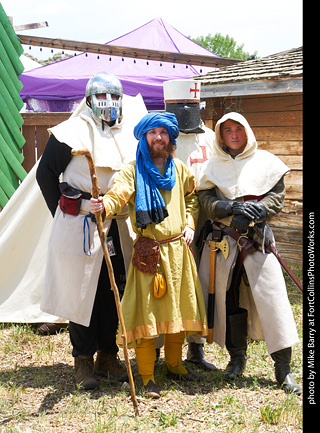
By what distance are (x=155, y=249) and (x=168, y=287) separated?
0.83ft

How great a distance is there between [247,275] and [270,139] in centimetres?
370

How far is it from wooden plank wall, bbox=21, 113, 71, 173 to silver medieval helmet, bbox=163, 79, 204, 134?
183cm

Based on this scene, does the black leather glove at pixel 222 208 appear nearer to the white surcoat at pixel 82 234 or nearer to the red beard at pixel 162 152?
the red beard at pixel 162 152

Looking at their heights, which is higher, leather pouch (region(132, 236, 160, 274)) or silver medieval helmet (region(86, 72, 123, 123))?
silver medieval helmet (region(86, 72, 123, 123))

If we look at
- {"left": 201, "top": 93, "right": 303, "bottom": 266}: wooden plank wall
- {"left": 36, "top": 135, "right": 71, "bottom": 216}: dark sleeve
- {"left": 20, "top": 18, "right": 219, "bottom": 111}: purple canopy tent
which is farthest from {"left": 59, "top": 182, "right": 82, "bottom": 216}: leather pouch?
{"left": 20, "top": 18, "right": 219, "bottom": 111}: purple canopy tent

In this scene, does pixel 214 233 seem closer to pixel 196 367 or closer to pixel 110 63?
pixel 196 367

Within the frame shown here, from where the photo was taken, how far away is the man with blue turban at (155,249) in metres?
3.52

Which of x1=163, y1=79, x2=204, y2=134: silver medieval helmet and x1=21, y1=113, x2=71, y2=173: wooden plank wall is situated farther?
x1=21, y1=113, x2=71, y2=173: wooden plank wall

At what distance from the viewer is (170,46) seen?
12617 mm

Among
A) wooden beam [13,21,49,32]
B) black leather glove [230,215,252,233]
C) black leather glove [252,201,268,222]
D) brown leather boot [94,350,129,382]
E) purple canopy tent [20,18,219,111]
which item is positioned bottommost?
brown leather boot [94,350,129,382]

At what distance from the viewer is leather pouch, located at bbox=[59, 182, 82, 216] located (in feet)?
12.1

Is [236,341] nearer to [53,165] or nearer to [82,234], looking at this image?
[82,234]

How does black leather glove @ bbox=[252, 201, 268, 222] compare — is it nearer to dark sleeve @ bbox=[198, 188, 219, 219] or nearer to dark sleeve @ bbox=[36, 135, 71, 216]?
dark sleeve @ bbox=[198, 188, 219, 219]

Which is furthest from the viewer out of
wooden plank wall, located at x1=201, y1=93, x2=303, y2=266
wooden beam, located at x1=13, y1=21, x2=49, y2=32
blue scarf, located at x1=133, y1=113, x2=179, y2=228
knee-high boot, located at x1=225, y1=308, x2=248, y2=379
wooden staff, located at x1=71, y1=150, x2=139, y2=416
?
wooden beam, located at x1=13, y1=21, x2=49, y2=32
